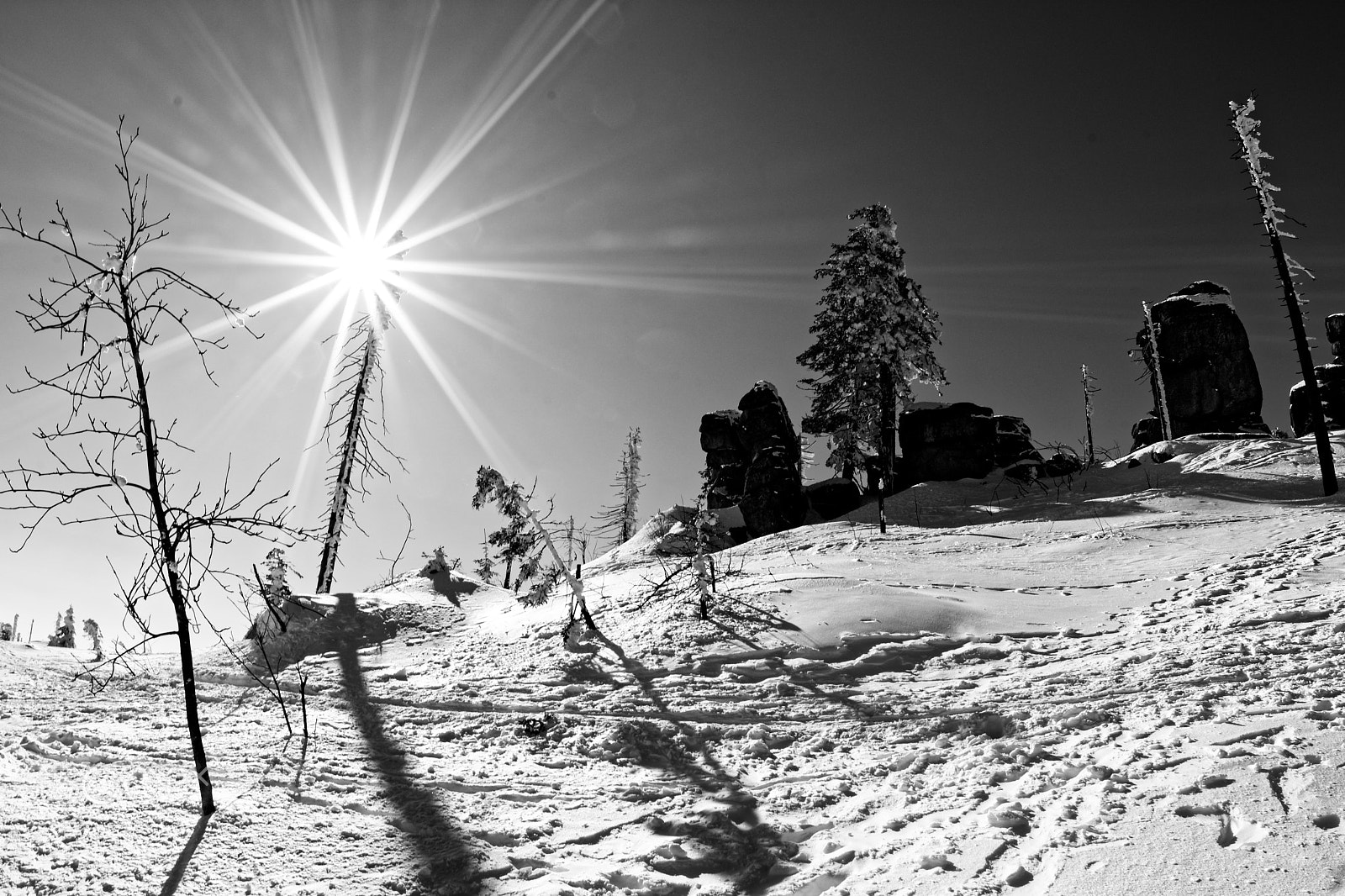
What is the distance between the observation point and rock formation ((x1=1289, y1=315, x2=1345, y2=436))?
91.4 ft

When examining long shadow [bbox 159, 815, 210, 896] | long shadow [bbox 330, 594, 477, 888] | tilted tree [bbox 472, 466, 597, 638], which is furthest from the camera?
tilted tree [bbox 472, 466, 597, 638]

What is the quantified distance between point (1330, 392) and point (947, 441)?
1563 cm

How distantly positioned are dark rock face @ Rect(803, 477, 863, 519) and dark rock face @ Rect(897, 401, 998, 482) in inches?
132

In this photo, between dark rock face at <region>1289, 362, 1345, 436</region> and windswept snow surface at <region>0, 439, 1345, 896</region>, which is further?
dark rock face at <region>1289, 362, 1345, 436</region>

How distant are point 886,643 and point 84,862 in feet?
26.4

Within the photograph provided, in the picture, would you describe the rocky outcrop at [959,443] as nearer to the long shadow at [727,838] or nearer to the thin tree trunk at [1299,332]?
the thin tree trunk at [1299,332]

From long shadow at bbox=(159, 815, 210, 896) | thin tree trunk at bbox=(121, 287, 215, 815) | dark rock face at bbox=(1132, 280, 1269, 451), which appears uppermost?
dark rock face at bbox=(1132, 280, 1269, 451)

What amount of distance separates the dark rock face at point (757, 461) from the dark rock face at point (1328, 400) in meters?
20.8

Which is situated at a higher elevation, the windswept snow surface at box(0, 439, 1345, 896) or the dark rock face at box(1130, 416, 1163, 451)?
the dark rock face at box(1130, 416, 1163, 451)

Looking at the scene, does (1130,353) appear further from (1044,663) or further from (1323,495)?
(1044,663)

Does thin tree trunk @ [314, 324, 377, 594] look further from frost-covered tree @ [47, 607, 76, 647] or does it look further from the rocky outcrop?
the rocky outcrop

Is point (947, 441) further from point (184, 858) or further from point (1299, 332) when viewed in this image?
point (184, 858)

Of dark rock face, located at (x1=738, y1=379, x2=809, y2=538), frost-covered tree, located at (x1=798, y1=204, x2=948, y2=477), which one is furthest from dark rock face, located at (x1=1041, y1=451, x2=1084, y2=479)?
dark rock face, located at (x1=738, y1=379, x2=809, y2=538)

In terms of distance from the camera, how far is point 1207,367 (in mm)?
30375
